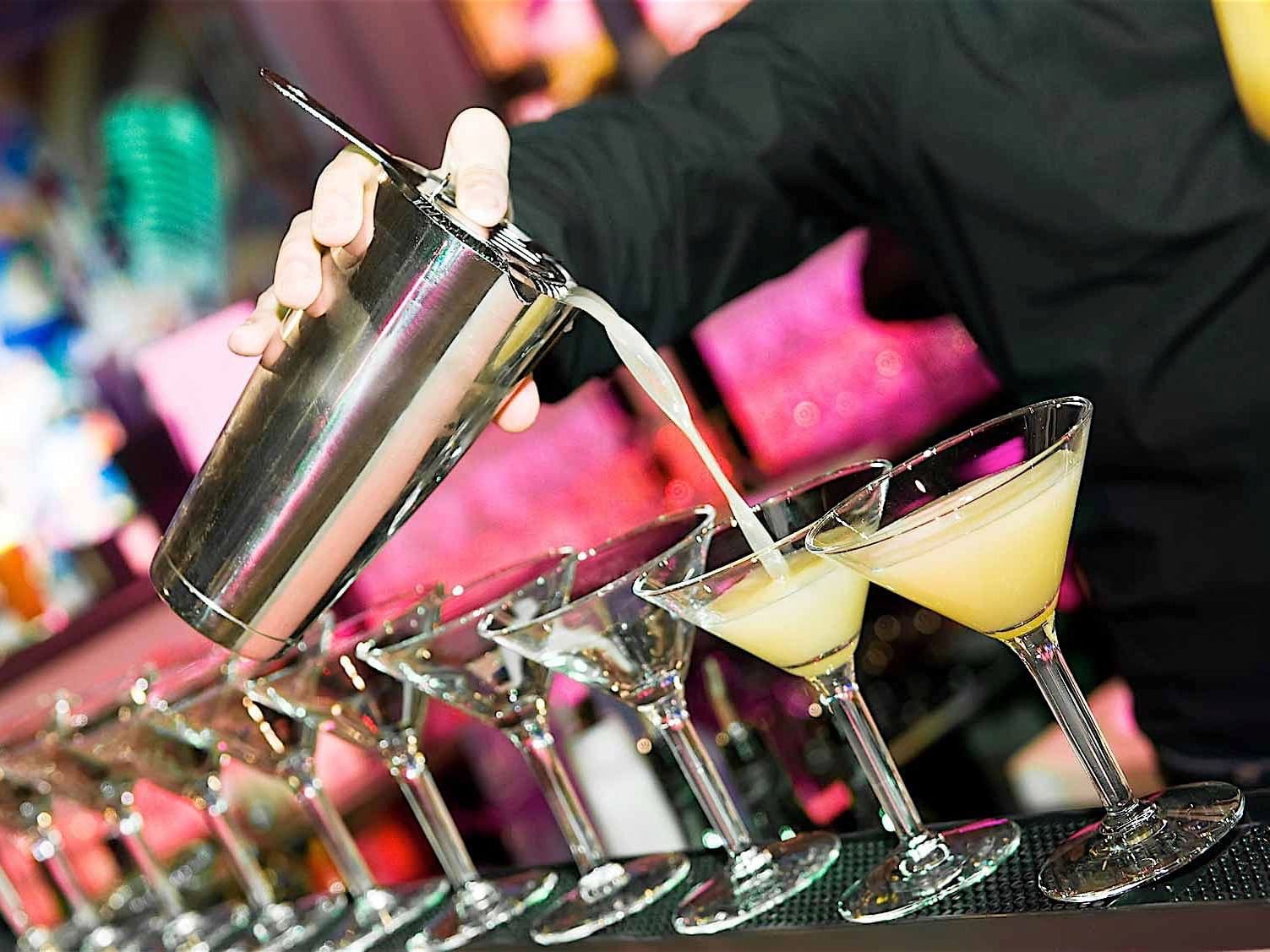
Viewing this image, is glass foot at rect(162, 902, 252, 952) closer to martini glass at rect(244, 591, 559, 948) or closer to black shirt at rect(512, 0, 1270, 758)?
martini glass at rect(244, 591, 559, 948)

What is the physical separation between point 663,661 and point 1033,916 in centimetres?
38

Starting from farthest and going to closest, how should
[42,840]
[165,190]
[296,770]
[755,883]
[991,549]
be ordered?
1. [165,190]
2. [42,840]
3. [296,770]
4. [755,883]
5. [991,549]

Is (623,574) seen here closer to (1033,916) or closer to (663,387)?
(663,387)

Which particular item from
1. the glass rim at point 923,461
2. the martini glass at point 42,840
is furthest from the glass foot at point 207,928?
the glass rim at point 923,461

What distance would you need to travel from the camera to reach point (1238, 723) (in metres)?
1.67

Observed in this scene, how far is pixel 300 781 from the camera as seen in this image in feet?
5.30

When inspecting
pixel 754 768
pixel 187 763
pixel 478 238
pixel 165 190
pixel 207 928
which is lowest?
pixel 754 768

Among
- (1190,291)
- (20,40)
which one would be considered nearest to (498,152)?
(1190,291)

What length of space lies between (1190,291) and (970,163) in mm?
291

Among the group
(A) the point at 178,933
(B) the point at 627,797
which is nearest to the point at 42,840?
(A) the point at 178,933

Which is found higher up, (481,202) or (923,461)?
(481,202)

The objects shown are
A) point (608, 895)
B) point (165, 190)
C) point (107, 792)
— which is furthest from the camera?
point (165, 190)

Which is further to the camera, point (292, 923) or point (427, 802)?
point (292, 923)

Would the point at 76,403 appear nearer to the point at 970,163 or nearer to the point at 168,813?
the point at 168,813
